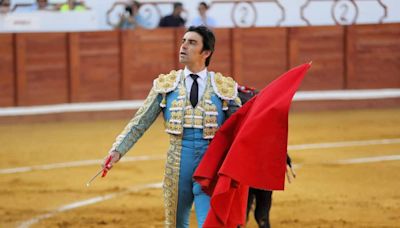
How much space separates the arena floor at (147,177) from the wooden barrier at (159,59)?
78cm

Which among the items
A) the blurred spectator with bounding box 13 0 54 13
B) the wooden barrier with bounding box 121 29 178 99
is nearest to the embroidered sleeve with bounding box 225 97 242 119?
the blurred spectator with bounding box 13 0 54 13

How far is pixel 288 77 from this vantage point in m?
4.63

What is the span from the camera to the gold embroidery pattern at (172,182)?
4.69m

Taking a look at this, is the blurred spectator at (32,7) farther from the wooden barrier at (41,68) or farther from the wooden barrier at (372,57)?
the wooden barrier at (372,57)

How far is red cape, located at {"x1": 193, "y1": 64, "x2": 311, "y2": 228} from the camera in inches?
175

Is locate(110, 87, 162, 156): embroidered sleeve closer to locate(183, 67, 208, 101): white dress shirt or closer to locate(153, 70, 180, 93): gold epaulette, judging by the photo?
locate(153, 70, 180, 93): gold epaulette

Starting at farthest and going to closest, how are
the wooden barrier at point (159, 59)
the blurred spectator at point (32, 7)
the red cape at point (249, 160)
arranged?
1. the blurred spectator at point (32, 7)
2. the wooden barrier at point (159, 59)
3. the red cape at point (249, 160)

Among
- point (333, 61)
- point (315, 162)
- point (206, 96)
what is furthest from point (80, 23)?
point (206, 96)

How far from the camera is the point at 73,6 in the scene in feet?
46.7

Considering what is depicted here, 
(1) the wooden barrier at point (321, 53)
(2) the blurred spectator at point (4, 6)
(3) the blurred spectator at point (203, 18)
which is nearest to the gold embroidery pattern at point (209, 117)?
(2) the blurred spectator at point (4, 6)

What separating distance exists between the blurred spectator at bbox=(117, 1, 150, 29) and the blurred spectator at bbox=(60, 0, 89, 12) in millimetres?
531

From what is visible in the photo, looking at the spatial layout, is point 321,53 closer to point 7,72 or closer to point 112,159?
point 7,72

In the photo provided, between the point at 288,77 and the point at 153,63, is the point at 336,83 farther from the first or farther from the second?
the point at 288,77

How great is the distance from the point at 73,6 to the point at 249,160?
1012cm
